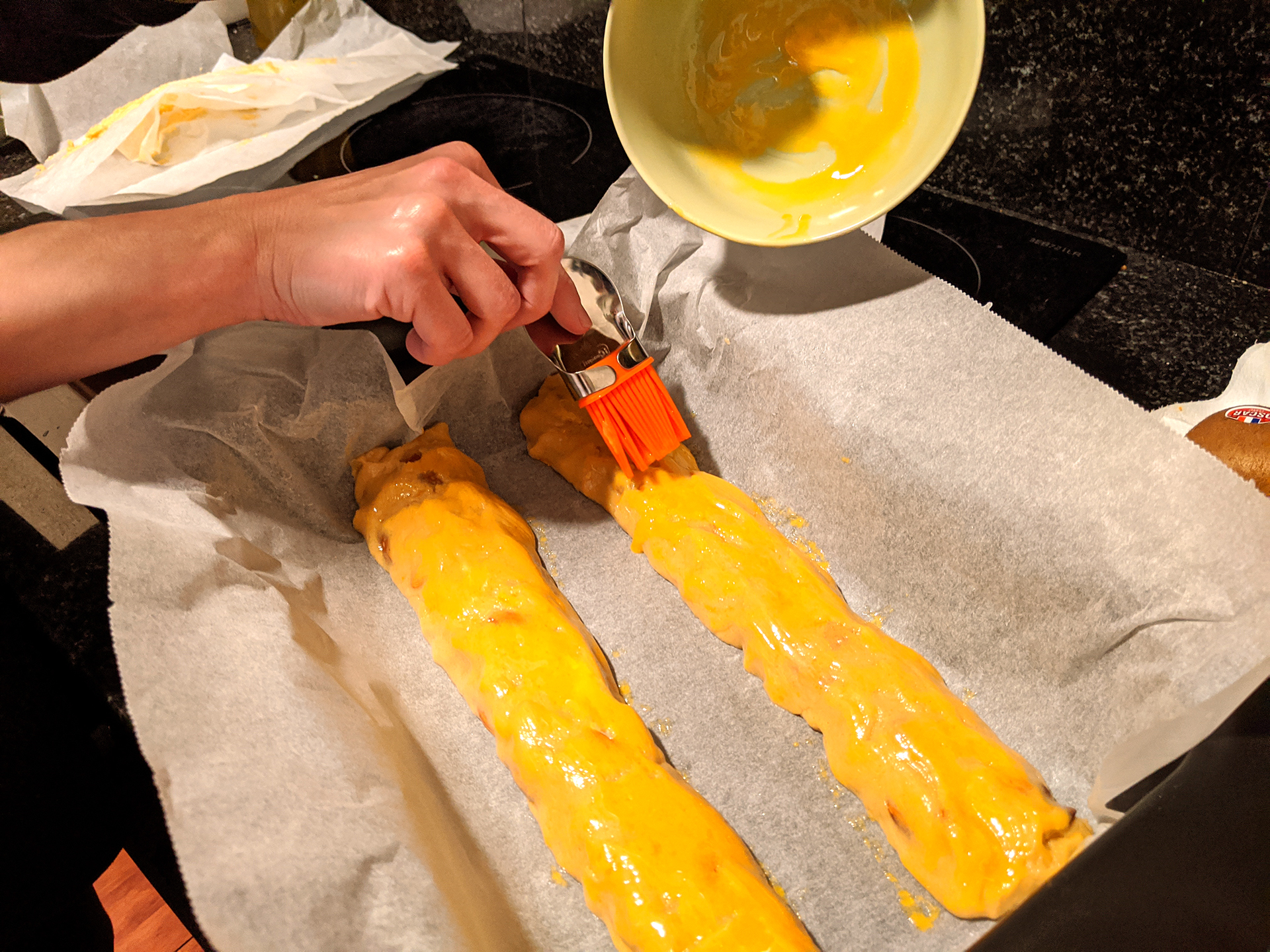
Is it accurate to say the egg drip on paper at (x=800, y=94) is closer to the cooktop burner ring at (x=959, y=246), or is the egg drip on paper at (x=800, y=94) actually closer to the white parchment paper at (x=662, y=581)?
the white parchment paper at (x=662, y=581)

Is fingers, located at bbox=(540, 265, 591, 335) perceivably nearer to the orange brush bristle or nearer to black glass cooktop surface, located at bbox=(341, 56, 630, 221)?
the orange brush bristle

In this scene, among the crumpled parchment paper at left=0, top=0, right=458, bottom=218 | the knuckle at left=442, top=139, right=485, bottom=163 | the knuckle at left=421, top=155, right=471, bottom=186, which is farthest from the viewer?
the crumpled parchment paper at left=0, top=0, right=458, bottom=218

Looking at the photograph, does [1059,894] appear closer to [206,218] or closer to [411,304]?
[411,304]

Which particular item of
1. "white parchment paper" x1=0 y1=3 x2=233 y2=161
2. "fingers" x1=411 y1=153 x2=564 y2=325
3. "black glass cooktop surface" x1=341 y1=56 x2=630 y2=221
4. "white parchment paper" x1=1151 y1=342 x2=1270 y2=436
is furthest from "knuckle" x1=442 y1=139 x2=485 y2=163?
"white parchment paper" x1=0 y1=3 x2=233 y2=161

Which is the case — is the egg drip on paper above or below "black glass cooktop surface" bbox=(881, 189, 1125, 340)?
above

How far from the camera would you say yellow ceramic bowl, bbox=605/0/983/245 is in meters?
1.19

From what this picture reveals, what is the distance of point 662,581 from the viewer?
1.50m

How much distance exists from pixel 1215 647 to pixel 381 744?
1.08 metres

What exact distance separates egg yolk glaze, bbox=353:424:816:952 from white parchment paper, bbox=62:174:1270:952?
7 cm

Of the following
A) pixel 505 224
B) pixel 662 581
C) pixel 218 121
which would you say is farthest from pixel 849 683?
pixel 218 121

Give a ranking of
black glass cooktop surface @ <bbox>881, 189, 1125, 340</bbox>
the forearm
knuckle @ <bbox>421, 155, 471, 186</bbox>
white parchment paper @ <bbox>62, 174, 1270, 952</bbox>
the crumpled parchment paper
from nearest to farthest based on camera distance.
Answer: white parchment paper @ <bbox>62, 174, 1270, 952</bbox> → the forearm → knuckle @ <bbox>421, 155, 471, 186</bbox> → black glass cooktop surface @ <bbox>881, 189, 1125, 340</bbox> → the crumpled parchment paper

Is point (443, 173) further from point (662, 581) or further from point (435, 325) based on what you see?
point (662, 581)

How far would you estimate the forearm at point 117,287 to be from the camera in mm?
1062

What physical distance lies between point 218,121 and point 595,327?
1.40 metres
